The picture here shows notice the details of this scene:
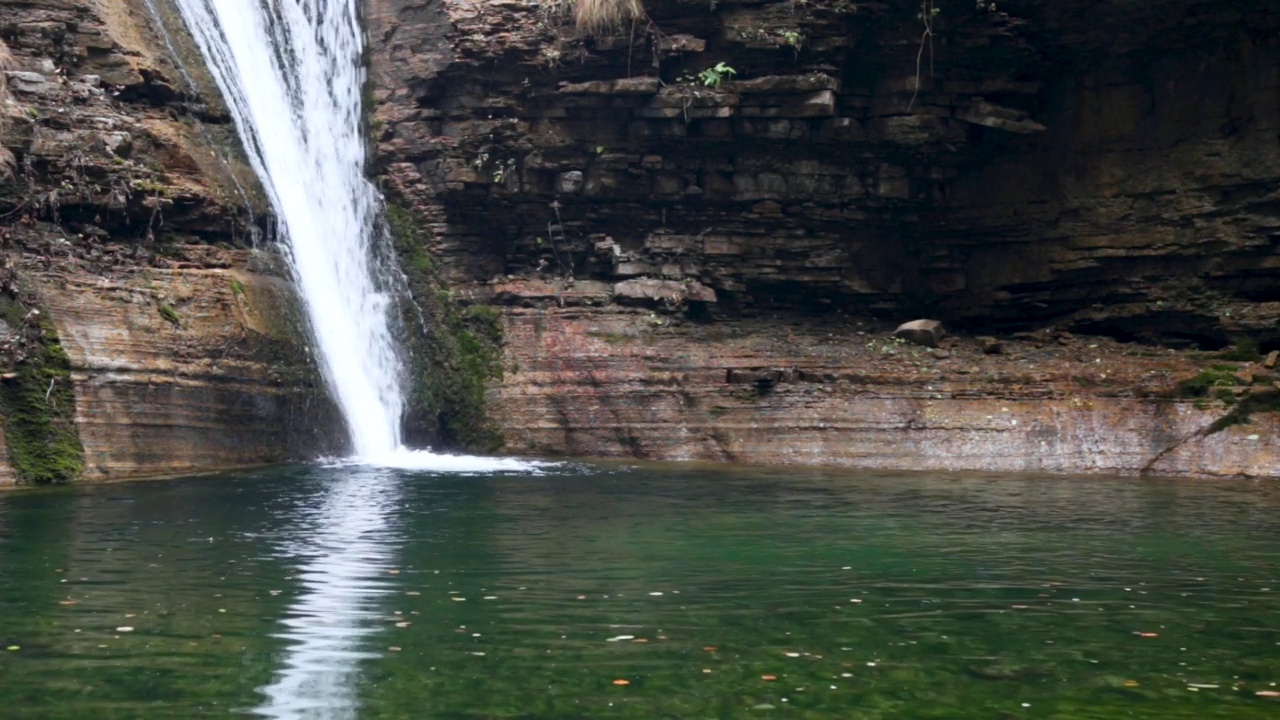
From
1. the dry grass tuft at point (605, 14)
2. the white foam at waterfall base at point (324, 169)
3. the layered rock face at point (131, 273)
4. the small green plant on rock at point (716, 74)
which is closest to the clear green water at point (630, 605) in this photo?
the layered rock face at point (131, 273)

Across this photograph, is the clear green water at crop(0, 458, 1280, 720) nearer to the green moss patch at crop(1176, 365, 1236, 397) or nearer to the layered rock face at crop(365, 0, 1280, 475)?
the green moss patch at crop(1176, 365, 1236, 397)

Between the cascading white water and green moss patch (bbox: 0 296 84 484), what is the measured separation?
433 cm

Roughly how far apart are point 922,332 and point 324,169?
9.61 metres

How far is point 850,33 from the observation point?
2108 cm

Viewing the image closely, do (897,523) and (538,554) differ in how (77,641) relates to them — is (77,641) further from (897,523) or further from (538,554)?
(897,523)

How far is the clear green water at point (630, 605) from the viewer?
6523 mm

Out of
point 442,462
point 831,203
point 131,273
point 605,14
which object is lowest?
point 442,462

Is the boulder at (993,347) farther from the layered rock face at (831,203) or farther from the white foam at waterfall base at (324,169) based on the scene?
the white foam at waterfall base at (324,169)

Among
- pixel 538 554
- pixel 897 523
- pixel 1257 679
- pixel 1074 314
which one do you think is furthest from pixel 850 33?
pixel 1257 679

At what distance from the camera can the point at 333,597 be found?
884 centimetres

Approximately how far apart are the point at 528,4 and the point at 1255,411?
39.8 feet

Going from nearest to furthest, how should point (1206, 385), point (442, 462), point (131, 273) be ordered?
point (131, 273), point (1206, 385), point (442, 462)

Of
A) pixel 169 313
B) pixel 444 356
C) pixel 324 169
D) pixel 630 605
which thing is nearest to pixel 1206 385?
pixel 444 356

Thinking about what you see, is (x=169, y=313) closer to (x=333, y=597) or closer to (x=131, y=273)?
(x=131, y=273)
